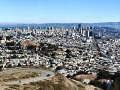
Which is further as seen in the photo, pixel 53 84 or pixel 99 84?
pixel 99 84

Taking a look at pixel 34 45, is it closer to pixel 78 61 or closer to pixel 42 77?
pixel 78 61

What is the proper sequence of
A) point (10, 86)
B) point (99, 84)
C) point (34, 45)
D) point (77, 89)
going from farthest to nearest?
point (34, 45)
point (99, 84)
point (77, 89)
point (10, 86)

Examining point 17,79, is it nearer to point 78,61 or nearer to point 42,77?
point 42,77

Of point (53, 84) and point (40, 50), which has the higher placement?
point (53, 84)

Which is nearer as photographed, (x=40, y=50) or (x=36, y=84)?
(x=36, y=84)

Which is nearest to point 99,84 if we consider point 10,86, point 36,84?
point 36,84

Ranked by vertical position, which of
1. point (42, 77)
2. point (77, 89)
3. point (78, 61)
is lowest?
point (78, 61)

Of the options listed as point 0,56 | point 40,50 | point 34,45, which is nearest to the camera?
point 0,56

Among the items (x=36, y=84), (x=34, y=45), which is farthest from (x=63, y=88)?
(x=34, y=45)

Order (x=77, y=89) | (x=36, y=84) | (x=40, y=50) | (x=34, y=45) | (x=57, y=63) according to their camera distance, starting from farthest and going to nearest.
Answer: (x=34, y=45)
(x=40, y=50)
(x=57, y=63)
(x=77, y=89)
(x=36, y=84)
